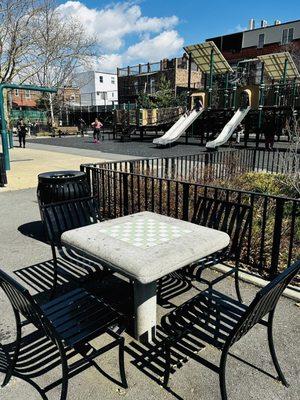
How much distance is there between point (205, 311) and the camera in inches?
106

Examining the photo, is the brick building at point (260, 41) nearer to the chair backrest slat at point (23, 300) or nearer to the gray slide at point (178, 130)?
the gray slide at point (178, 130)

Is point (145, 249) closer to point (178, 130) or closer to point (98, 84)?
point (178, 130)

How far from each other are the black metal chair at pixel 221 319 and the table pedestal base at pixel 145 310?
0.22m

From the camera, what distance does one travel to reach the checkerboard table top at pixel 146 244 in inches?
94.7

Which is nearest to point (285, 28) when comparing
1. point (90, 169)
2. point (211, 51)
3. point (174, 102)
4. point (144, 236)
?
point (174, 102)

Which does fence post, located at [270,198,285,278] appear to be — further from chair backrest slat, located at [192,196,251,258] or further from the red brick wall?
the red brick wall

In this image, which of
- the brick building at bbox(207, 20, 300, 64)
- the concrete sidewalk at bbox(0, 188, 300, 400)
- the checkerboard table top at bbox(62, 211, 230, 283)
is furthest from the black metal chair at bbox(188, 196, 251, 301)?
the brick building at bbox(207, 20, 300, 64)

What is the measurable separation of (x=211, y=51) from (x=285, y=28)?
92.2 feet

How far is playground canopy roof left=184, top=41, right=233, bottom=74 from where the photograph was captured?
21.2 meters

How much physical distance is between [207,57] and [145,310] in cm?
2213

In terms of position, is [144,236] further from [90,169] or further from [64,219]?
[90,169]

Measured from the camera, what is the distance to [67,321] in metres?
2.40

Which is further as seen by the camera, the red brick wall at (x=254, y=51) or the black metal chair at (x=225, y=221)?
the red brick wall at (x=254, y=51)

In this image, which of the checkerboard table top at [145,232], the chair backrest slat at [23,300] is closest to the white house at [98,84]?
the checkerboard table top at [145,232]
